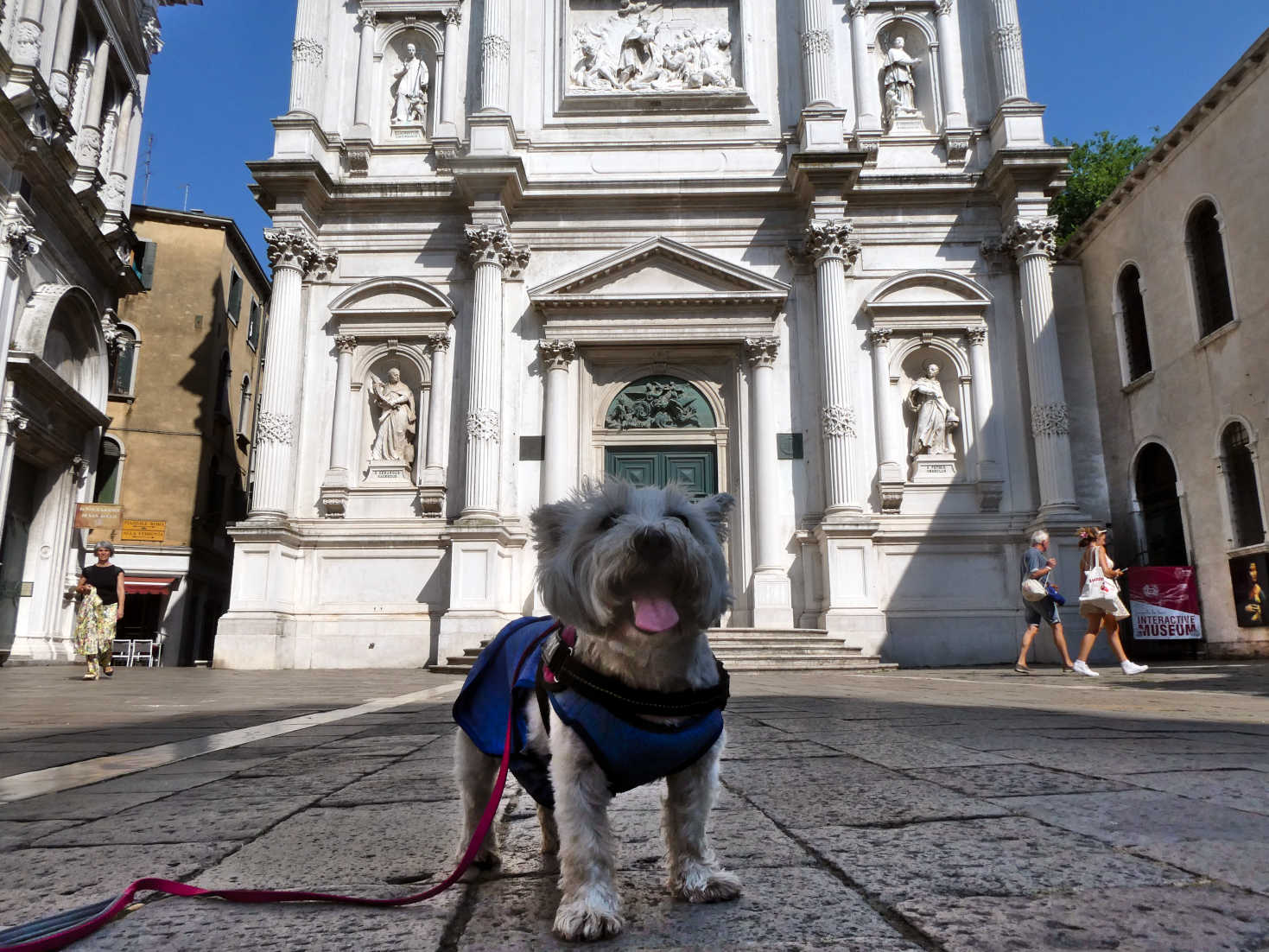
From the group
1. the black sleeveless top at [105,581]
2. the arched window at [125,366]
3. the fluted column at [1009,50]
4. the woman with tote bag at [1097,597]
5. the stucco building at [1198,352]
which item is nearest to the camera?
the woman with tote bag at [1097,597]

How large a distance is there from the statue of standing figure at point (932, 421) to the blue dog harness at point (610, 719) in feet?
43.1

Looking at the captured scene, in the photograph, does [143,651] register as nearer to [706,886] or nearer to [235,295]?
[235,295]

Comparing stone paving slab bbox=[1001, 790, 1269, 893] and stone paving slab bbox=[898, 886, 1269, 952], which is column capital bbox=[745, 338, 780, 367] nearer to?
stone paving slab bbox=[1001, 790, 1269, 893]

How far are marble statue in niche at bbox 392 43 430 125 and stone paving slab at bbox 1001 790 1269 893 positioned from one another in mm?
16354

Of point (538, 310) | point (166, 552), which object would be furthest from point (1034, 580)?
point (166, 552)

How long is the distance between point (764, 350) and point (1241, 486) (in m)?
7.27

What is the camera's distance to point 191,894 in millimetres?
1625

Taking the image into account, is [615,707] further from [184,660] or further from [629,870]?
[184,660]

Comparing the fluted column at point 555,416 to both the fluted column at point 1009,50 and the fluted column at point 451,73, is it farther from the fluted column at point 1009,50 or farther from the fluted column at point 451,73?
the fluted column at point 1009,50

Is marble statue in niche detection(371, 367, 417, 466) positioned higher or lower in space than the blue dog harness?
higher

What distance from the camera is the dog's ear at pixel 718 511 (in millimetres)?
1837

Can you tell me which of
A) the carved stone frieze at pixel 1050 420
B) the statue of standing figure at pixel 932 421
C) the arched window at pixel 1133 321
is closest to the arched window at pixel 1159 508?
the arched window at pixel 1133 321

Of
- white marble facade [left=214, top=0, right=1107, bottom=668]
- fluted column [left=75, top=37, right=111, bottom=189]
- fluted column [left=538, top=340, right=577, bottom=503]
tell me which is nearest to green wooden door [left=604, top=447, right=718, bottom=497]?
white marble facade [left=214, top=0, right=1107, bottom=668]

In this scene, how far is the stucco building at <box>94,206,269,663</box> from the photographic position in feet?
72.2
